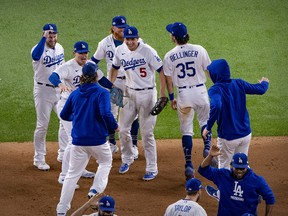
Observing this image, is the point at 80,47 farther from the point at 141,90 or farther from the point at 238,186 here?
the point at 238,186

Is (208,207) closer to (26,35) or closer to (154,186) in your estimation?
(154,186)

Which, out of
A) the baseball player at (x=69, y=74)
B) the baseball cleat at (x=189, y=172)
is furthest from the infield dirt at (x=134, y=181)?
the baseball player at (x=69, y=74)

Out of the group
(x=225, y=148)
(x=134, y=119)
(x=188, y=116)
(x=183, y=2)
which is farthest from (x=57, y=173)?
(x=183, y=2)

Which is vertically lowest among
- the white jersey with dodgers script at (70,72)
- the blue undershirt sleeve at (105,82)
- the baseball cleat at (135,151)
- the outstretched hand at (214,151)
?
A: the baseball cleat at (135,151)

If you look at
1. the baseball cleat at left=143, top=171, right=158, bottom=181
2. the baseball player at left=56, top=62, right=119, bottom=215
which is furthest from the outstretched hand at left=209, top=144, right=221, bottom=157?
the baseball cleat at left=143, top=171, right=158, bottom=181

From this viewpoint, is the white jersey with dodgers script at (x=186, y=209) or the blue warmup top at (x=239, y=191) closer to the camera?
the white jersey with dodgers script at (x=186, y=209)

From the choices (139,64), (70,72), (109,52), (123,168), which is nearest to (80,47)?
(70,72)

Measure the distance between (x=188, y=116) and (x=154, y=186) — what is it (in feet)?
3.49

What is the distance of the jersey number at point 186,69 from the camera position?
11219mm

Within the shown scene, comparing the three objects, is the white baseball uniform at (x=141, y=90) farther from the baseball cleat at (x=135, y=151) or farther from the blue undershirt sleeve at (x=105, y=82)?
the baseball cleat at (x=135, y=151)

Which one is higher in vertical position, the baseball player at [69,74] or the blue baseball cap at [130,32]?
the blue baseball cap at [130,32]

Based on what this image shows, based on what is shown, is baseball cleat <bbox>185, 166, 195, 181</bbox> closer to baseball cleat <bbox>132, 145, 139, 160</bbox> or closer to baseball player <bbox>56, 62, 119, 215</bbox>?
baseball cleat <bbox>132, 145, 139, 160</bbox>

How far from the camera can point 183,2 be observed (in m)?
18.5

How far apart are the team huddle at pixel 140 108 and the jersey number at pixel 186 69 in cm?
1
